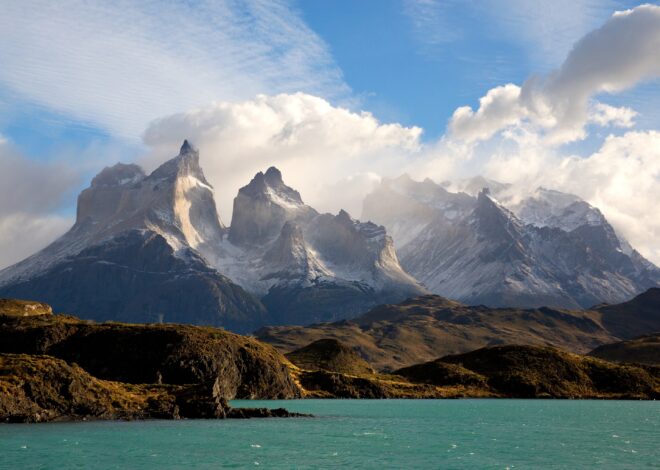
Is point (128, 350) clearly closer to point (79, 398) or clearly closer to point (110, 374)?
point (110, 374)

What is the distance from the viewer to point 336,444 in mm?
111625

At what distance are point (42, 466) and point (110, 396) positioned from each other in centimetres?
6258

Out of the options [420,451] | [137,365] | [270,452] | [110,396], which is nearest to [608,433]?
[420,451]

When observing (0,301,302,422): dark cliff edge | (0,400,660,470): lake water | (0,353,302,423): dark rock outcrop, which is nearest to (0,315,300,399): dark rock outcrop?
(0,301,302,422): dark cliff edge

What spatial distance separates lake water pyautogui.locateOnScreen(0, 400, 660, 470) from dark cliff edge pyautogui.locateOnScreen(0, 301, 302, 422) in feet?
28.2

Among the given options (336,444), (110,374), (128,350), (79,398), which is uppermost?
(128,350)

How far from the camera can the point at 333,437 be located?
120688 mm

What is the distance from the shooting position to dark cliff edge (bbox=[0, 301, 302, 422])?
5281 inches

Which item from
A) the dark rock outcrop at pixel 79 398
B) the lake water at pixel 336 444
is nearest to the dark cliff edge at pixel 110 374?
the dark rock outcrop at pixel 79 398

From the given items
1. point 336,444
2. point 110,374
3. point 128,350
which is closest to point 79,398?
point 110,374

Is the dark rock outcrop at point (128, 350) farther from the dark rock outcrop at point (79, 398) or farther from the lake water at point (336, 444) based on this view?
the lake water at point (336, 444)

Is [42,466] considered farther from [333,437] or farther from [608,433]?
[608,433]

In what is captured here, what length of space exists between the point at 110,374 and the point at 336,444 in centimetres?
8414

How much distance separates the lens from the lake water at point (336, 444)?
9300 centimetres
